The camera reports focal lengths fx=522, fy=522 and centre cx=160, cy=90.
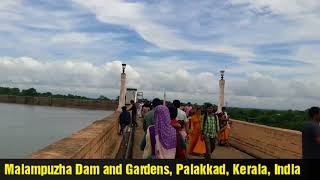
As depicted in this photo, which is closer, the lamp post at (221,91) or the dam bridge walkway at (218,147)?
the dam bridge walkway at (218,147)

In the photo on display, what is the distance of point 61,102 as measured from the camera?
147 meters

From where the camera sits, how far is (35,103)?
156125 millimetres

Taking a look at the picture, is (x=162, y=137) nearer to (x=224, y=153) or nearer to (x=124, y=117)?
(x=224, y=153)

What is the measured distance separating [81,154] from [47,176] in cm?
201

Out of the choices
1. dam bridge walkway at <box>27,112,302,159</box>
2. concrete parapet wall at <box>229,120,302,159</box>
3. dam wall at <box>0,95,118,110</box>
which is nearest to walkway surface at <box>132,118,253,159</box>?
dam bridge walkway at <box>27,112,302,159</box>

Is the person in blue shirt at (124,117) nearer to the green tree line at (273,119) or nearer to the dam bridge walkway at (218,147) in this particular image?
the dam bridge walkway at (218,147)

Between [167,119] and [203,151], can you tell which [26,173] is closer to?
[167,119]

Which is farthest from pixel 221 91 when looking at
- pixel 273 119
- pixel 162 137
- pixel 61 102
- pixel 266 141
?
pixel 61 102

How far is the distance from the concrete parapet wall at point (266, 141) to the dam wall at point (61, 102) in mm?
100417

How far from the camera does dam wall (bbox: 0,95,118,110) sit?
126 metres

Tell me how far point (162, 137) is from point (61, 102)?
143 m

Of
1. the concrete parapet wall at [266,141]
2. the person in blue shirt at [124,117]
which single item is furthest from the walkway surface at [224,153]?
the person in blue shirt at [124,117]

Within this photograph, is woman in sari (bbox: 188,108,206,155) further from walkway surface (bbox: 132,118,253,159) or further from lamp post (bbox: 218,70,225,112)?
lamp post (bbox: 218,70,225,112)

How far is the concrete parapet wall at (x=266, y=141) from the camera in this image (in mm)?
13594
